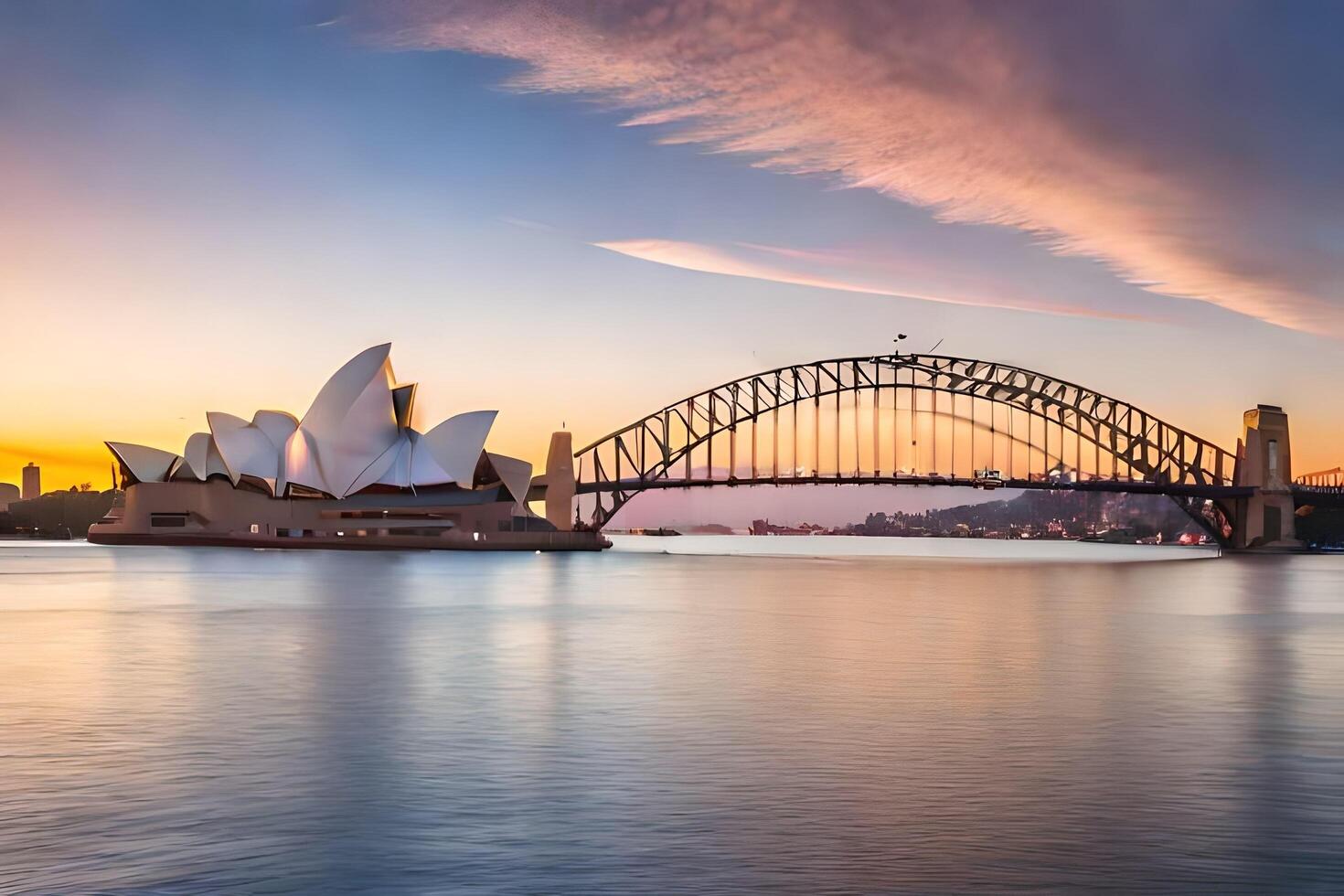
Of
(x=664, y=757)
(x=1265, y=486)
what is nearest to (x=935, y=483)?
(x=1265, y=486)

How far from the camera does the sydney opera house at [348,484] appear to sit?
11012 cm

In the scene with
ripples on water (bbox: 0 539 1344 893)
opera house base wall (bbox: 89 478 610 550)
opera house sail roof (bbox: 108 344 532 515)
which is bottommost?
ripples on water (bbox: 0 539 1344 893)

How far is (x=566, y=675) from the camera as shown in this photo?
25094mm

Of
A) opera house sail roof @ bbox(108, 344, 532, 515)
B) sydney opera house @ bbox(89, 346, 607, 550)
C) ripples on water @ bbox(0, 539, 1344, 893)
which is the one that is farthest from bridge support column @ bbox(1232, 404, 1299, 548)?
ripples on water @ bbox(0, 539, 1344, 893)

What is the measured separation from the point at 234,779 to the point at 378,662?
13178 millimetres

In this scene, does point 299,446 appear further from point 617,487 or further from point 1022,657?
point 1022,657

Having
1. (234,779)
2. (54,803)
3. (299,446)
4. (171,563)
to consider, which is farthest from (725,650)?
(299,446)

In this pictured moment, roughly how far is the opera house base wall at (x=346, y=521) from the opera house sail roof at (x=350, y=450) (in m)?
0.92

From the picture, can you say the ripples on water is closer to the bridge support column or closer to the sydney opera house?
the sydney opera house

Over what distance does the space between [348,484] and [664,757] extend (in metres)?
99.6

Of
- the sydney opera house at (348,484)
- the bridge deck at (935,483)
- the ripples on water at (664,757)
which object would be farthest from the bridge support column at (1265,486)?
the ripples on water at (664,757)

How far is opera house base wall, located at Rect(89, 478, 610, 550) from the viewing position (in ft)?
375

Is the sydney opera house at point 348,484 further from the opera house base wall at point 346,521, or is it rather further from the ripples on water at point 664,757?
the ripples on water at point 664,757

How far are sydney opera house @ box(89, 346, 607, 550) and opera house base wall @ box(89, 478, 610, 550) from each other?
0.10 metres
